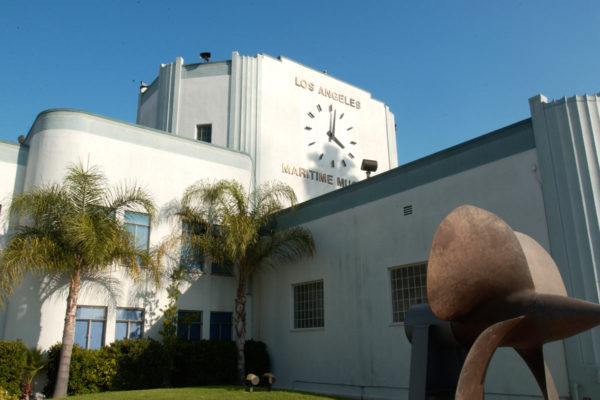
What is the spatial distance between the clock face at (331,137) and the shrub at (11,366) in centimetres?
1429

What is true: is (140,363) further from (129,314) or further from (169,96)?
(169,96)

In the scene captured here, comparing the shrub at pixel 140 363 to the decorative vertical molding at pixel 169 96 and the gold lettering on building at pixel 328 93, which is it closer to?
the decorative vertical molding at pixel 169 96

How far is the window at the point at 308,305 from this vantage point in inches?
658

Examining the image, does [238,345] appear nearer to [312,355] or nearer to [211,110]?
[312,355]

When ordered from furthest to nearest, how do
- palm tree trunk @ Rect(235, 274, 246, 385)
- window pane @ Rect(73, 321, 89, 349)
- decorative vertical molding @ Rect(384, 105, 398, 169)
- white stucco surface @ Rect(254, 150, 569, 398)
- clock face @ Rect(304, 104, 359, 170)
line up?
decorative vertical molding @ Rect(384, 105, 398, 169)
clock face @ Rect(304, 104, 359, 170)
palm tree trunk @ Rect(235, 274, 246, 385)
window pane @ Rect(73, 321, 89, 349)
white stucco surface @ Rect(254, 150, 569, 398)

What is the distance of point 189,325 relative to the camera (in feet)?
56.2

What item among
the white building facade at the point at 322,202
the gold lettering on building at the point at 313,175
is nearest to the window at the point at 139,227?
the white building facade at the point at 322,202

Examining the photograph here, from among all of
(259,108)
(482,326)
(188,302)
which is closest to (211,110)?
(259,108)

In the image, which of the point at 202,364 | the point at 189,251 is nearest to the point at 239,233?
the point at 189,251

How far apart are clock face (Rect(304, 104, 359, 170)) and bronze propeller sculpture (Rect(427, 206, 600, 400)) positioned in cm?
1937

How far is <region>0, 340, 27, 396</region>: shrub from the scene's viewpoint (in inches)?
523

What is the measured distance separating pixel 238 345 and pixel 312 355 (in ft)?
7.89

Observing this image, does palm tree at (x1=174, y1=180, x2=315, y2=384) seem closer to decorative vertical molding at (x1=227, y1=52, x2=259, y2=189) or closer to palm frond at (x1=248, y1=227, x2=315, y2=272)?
palm frond at (x1=248, y1=227, x2=315, y2=272)

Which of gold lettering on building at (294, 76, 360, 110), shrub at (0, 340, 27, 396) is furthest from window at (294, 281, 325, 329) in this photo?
gold lettering on building at (294, 76, 360, 110)
